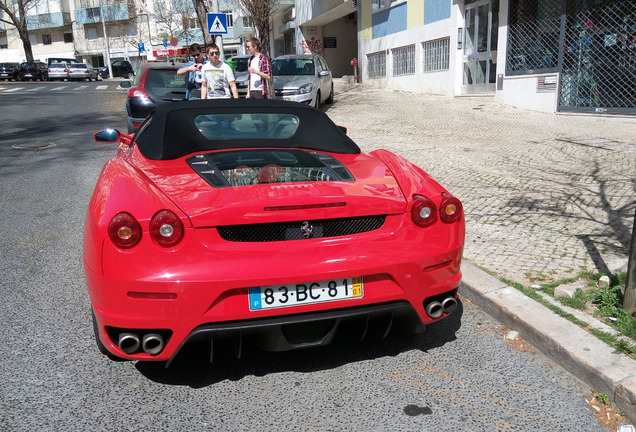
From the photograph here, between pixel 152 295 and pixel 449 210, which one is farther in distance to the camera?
pixel 449 210

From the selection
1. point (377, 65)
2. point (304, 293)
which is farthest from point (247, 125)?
point (377, 65)

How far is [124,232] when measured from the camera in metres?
2.53

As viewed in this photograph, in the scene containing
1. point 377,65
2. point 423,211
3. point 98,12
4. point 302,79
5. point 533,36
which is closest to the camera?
point 423,211

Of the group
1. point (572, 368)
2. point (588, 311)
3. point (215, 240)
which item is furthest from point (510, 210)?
point (215, 240)

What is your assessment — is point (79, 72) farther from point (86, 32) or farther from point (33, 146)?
point (33, 146)

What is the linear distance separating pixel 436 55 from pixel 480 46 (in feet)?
7.62

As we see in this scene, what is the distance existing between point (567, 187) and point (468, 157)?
2.29m

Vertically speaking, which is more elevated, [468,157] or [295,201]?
[295,201]

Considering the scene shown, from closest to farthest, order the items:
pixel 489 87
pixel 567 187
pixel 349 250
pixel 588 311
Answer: pixel 349 250 < pixel 588 311 < pixel 567 187 < pixel 489 87

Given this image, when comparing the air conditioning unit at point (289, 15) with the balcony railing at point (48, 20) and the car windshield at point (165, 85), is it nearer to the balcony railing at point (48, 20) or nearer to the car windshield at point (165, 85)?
the car windshield at point (165, 85)


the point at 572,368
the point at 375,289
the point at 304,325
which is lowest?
the point at 572,368

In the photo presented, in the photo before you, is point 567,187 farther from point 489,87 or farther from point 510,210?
point 489,87

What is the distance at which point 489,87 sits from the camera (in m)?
15.7

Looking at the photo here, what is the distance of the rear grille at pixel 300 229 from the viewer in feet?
8.52
